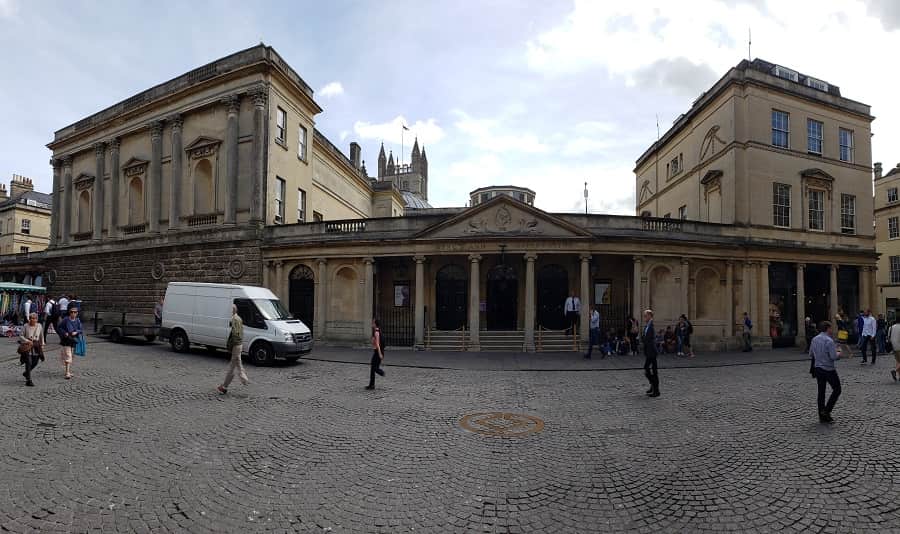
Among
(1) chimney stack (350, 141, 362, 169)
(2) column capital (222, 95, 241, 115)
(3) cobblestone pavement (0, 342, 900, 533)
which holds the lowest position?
(3) cobblestone pavement (0, 342, 900, 533)

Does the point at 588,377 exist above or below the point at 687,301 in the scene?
below

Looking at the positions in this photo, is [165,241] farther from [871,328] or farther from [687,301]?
[871,328]

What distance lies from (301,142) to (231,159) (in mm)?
4667

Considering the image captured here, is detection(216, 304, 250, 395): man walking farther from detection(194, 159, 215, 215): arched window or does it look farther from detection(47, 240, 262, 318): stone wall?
detection(194, 159, 215, 215): arched window

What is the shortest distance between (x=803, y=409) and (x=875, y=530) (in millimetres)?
5434

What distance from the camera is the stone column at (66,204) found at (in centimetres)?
3044

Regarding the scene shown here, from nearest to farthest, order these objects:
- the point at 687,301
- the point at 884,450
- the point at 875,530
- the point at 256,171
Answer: the point at 875,530
the point at 884,450
the point at 687,301
the point at 256,171

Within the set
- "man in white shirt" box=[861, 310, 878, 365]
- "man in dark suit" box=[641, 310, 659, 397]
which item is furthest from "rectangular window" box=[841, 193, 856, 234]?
"man in dark suit" box=[641, 310, 659, 397]

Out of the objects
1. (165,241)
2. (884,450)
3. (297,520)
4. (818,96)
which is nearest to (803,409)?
(884,450)

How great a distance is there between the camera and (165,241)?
79.4ft

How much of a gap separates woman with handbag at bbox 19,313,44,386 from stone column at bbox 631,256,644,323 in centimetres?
1979

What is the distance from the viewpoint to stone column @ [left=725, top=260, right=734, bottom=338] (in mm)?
20906

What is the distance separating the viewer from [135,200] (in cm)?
2733

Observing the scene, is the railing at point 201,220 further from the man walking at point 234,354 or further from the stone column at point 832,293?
the stone column at point 832,293
